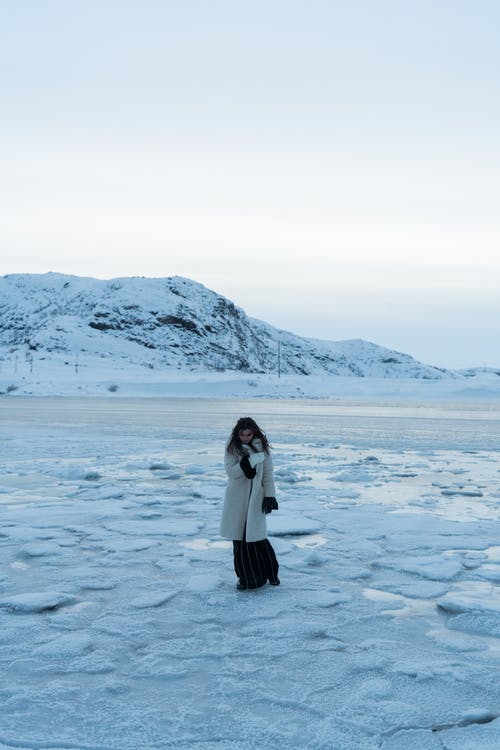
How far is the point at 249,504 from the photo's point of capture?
5.68m

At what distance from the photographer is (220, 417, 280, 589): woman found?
563 centimetres

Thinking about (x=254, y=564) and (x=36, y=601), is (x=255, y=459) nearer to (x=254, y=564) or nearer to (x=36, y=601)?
(x=254, y=564)

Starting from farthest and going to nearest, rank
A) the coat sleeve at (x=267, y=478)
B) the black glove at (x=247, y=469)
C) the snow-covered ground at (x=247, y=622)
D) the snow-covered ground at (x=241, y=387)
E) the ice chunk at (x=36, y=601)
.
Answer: the snow-covered ground at (x=241, y=387) → the coat sleeve at (x=267, y=478) → the black glove at (x=247, y=469) → the ice chunk at (x=36, y=601) → the snow-covered ground at (x=247, y=622)

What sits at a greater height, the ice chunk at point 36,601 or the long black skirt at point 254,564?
the long black skirt at point 254,564

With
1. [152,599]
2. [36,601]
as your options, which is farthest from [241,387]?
[36,601]

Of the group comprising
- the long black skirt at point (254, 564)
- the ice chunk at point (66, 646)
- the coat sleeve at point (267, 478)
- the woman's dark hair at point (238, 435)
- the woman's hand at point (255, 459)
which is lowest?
the ice chunk at point (66, 646)

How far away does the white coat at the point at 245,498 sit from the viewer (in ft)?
18.5

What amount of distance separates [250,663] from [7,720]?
140cm

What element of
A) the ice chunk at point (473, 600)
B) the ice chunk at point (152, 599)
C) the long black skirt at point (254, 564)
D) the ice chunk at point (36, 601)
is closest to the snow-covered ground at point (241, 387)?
the ice chunk at point (473, 600)

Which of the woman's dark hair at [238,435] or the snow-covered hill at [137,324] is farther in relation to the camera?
the snow-covered hill at [137,324]

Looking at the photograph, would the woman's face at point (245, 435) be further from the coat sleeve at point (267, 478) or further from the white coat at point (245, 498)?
the coat sleeve at point (267, 478)

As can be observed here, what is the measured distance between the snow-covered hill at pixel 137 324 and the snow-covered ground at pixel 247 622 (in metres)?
114

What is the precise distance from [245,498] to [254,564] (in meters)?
0.54

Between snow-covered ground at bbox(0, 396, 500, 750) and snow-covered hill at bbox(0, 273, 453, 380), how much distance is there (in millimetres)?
114032
